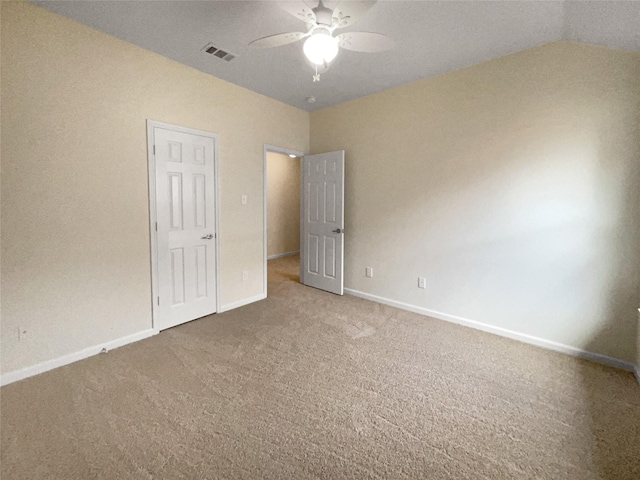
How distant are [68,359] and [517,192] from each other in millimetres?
4123

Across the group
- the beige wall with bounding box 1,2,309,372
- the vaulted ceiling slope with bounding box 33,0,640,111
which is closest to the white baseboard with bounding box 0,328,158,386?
the beige wall with bounding box 1,2,309,372

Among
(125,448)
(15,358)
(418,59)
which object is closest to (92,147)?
(15,358)

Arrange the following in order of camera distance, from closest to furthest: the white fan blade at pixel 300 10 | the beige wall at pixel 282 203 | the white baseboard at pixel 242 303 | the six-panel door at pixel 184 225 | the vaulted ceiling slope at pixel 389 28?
the white fan blade at pixel 300 10
the vaulted ceiling slope at pixel 389 28
the six-panel door at pixel 184 225
the white baseboard at pixel 242 303
the beige wall at pixel 282 203

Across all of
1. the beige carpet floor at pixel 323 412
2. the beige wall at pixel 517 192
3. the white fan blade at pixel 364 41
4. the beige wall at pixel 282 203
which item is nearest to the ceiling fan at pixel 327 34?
the white fan blade at pixel 364 41

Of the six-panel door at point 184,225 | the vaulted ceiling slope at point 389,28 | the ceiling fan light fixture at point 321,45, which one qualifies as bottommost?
the six-panel door at point 184,225

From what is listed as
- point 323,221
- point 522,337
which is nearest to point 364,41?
point 323,221

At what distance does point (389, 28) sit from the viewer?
2268 millimetres

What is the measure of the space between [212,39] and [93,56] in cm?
96

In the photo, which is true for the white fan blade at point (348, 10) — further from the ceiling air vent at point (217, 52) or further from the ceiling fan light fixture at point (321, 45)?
the ceiling air vent at point (217, 52)

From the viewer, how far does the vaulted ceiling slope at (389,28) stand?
2006 mm

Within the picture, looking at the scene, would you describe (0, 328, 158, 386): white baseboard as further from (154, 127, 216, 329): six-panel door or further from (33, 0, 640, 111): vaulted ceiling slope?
(33, 0, 640, 111): vaulted ceiling slope

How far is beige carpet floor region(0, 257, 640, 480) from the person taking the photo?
1454 mm

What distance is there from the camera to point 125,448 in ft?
5.05

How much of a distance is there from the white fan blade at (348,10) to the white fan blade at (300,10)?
14 cm
